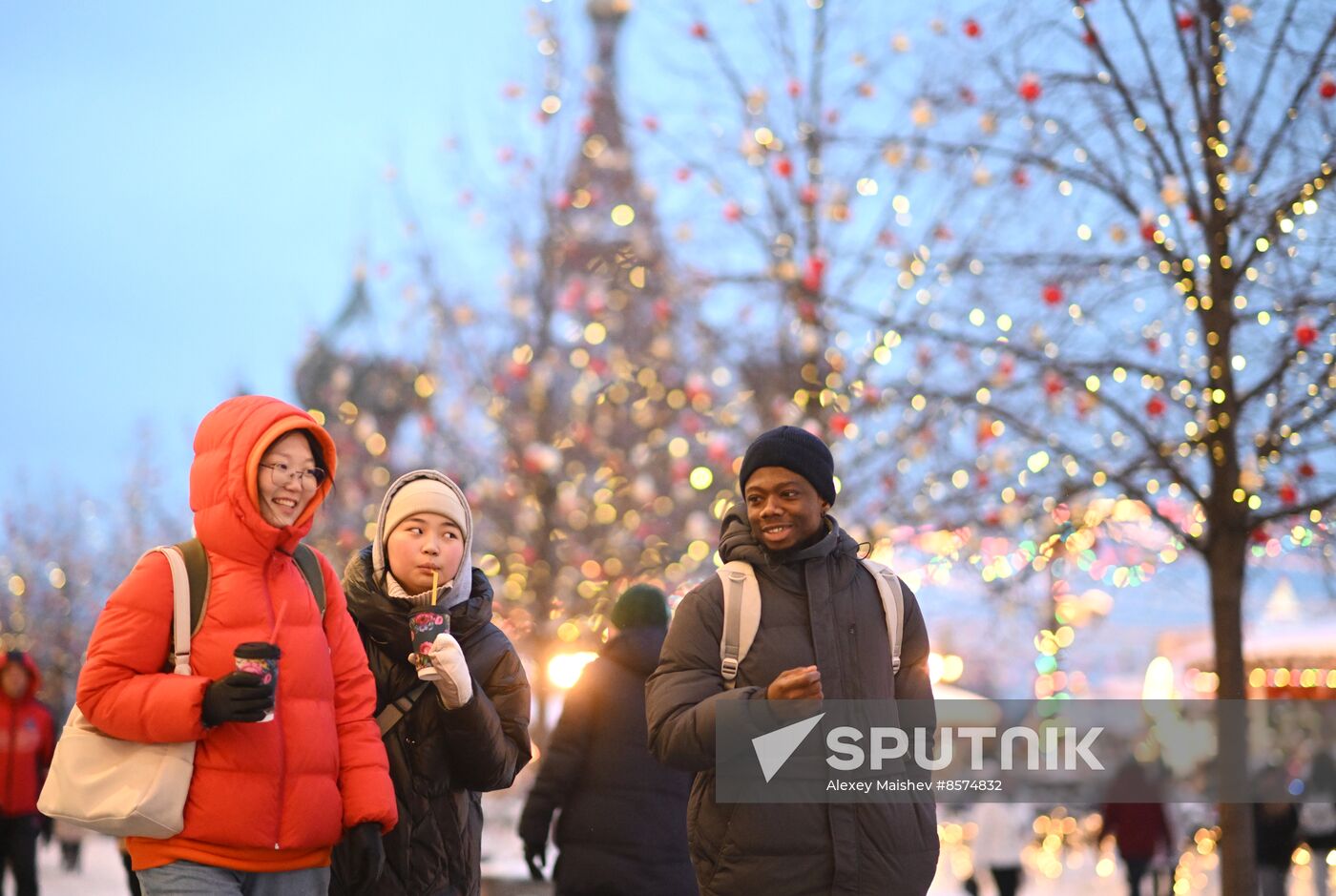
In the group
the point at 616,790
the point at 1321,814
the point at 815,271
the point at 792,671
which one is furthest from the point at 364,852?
the point at 1321,814

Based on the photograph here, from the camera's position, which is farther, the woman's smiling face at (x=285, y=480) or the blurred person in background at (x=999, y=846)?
the blurred person in background at (x=999, y=846)

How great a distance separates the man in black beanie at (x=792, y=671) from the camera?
4082mm

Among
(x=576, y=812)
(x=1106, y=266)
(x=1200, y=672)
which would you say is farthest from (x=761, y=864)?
(x=1200, y=672)

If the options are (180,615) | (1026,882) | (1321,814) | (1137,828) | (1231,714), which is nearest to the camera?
(180,615)

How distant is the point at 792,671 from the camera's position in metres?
3.88

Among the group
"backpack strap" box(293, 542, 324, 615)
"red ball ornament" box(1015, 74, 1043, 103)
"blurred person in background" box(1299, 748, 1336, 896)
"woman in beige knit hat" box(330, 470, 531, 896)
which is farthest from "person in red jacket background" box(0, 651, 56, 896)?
"blurred person in background" box(1299, 748, 1336, 896)

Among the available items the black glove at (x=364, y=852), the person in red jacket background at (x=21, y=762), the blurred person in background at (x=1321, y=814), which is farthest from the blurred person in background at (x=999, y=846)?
the black glove at (x=364, y=852)

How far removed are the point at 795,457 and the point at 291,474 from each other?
1359 mm

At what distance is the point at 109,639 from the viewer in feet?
13.0

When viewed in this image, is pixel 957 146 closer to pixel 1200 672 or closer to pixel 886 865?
pixel 886 865

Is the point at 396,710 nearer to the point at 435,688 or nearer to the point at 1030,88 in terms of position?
the point at 435,688

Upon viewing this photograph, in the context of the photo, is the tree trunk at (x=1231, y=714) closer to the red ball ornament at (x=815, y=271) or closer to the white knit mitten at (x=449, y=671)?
→ the red ball ornament at (x=815, y=271)

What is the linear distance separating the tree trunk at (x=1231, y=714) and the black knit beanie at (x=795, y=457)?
4.90m

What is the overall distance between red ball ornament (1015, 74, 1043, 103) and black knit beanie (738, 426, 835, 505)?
198 inches
